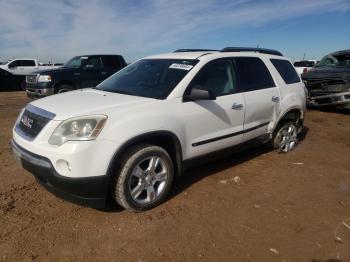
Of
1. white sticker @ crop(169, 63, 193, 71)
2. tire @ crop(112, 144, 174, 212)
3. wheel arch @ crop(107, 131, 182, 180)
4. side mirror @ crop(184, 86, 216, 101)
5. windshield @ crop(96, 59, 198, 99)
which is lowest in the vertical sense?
tire @ crop(112, 144, 174, 212)

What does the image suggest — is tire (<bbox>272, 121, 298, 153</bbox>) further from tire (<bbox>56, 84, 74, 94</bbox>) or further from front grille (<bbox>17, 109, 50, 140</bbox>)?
tire (<bbox>56, 84, 74, 94</bbox>)

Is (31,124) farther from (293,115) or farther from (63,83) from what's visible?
(63,83)

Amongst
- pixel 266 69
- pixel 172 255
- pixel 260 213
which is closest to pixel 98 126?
pixel 172 255

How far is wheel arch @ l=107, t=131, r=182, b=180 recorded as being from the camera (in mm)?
3422

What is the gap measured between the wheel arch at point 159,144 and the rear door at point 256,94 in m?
1.31

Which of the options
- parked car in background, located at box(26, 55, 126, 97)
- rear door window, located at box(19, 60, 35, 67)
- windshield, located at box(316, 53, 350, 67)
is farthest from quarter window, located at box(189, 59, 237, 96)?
rear door window, located at box(19, 60, 35, 67)

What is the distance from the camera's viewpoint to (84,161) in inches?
129

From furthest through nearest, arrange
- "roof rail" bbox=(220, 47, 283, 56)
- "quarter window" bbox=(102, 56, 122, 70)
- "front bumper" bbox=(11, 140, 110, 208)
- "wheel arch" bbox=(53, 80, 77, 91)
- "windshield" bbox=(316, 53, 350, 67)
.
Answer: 1. "quarter window" bbox=(102, 56, 122, 70)
2. "wheel arch" bbox=(53, 80, 77, 91)
3. "windshield" bbox=(316, 53, 350, 67)
4. "roof rail" bbox=(220, 47, 283, 56)
5. "front bumper" bbox=(11, 140, 110, 208)

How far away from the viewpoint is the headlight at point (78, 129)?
131 inches

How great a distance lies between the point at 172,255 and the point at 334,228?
1731 mm

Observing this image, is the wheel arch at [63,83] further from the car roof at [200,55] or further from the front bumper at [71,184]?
the front bumper at [71,184]

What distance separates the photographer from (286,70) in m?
5.93

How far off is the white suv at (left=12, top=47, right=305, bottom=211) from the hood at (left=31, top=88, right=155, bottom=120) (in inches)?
0.4

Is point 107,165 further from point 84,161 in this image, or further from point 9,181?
point 9,181
